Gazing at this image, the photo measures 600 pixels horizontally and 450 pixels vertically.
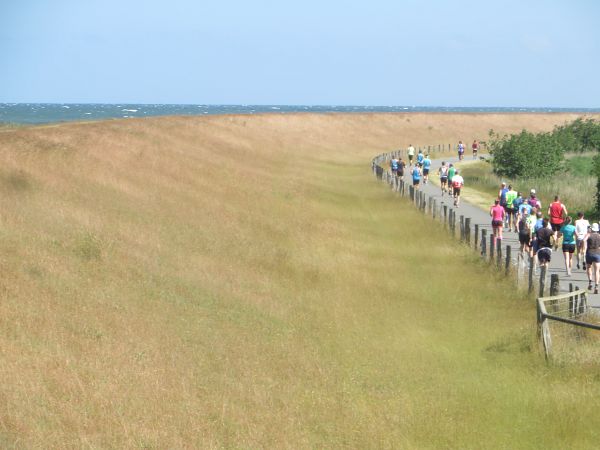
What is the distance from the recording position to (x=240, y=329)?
15.1 metres

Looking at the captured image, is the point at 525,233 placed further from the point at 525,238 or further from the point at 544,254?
the point at 544,254

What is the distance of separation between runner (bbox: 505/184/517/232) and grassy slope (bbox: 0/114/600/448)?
10.2 ft

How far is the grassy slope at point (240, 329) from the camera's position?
35.3 ft

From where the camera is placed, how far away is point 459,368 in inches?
542

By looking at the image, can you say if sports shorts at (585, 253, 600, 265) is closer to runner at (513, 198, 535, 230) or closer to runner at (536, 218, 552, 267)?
runner at (536, 218, 552, 267)

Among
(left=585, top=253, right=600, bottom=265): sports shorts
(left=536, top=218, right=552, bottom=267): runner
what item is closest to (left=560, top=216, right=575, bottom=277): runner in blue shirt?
(left=536, top=218, right=552, bottom=267): runner

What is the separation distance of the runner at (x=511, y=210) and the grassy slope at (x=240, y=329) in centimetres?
310

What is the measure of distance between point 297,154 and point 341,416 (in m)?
53.4

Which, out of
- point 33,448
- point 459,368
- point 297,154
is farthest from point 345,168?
point 33,448

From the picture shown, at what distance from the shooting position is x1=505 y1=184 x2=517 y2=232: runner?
2833cm

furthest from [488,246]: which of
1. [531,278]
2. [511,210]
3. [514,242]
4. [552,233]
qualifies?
[531,278]

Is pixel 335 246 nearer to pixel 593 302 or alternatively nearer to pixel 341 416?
pixel 593 302

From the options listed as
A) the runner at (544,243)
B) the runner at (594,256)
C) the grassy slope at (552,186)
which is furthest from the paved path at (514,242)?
the grassy slope at (552,186)

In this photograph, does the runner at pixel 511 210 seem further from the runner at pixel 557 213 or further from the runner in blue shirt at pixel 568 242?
the runner in blue shirt at pixel 568 242
